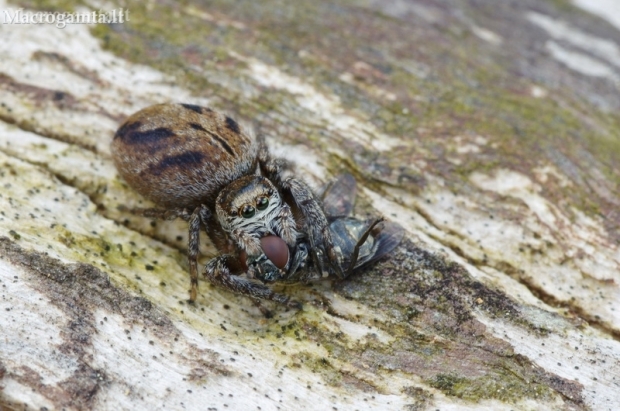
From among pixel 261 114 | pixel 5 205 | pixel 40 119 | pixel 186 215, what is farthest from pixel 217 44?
pixel 5 205

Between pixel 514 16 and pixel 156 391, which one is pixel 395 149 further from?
pixel 514 16

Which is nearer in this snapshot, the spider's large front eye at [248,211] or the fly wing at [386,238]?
the spider's large front eye at [248,211]

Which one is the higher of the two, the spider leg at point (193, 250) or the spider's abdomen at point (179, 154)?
the spider's abdomen at point (179, 154)

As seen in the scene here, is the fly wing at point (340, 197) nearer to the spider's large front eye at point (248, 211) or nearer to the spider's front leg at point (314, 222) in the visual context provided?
the spider's front leg at point (314, 222)

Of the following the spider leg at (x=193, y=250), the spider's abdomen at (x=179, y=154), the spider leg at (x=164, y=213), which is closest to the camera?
the spider leg at (x=193, y=250)

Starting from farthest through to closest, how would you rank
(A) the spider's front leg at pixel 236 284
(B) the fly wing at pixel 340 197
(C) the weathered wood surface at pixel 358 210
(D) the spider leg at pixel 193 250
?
(B) the fly wing at pixel 340 197, (D) the spider leg at pixel 193 250, (A) the spider's front leg at pixel 236 284, (C) the weathered wood surface at pixel 358 210

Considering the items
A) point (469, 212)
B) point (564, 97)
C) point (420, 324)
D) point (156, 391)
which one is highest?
point (564, 97)

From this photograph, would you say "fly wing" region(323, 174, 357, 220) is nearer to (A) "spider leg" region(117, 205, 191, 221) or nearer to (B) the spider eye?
(B) the spider eye

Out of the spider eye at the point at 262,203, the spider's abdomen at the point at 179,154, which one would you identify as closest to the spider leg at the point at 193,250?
the spider's abdomen at the point at 179,154
